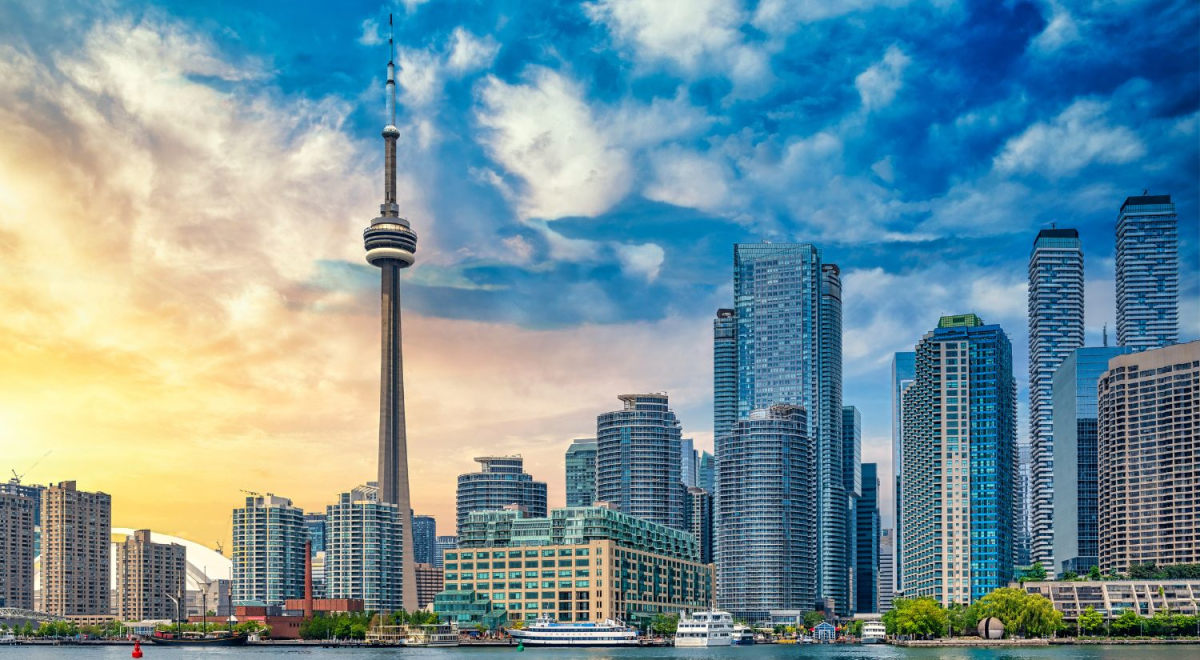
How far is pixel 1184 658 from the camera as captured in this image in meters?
181

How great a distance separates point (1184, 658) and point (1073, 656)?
20.1 m

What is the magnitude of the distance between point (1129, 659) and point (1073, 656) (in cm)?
1044

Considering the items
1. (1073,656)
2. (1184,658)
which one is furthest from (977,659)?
(1184,658)

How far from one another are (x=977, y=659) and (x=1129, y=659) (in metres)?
21.3

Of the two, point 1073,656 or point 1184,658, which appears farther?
point 1073,656

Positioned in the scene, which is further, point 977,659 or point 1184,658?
point 977,659

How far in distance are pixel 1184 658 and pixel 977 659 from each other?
97.1 ft

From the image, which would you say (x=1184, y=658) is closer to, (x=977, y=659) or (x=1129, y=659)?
(x=1129, y=659)

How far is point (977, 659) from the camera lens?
199 m

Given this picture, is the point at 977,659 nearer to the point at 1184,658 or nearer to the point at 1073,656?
the point at 1073,656

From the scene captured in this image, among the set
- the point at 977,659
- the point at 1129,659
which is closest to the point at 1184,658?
the point at 1129,659

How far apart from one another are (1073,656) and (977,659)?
46.7 ft

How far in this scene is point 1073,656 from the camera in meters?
199
